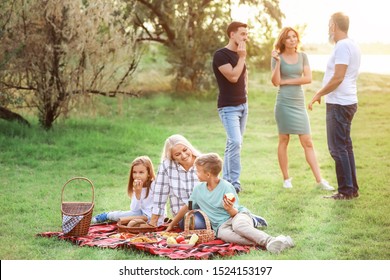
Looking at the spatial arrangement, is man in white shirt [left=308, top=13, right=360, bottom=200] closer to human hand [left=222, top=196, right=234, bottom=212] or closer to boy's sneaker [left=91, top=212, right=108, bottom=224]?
human hand [left=222, top=196, right=234, bottom=212]

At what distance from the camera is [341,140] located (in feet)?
21.8

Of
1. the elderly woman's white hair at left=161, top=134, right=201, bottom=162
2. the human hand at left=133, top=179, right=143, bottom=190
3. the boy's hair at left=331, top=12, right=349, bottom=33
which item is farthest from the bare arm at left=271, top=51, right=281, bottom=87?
the human hand at left=133, top=179, right=143, bottom=190

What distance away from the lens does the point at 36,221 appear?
20.1ft

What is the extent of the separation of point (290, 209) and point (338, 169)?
61 centimetres

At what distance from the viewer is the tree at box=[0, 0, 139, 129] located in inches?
383

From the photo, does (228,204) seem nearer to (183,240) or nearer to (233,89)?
(183,240)

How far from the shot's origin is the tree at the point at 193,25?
13.9 m

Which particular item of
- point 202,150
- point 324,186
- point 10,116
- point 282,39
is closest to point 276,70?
point 282,39

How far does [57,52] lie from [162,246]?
211 inches

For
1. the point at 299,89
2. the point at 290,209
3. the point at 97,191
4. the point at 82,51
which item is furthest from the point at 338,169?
the point at 82,51

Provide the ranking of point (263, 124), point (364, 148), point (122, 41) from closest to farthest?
point (364, 148) → point (122, 41) → point (263, 124)

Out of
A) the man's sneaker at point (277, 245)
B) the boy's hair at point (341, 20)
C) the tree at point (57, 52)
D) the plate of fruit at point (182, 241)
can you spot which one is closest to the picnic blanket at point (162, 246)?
the plate of fruit at point (182, 241)

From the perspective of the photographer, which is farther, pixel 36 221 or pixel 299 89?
pixel 299 89
